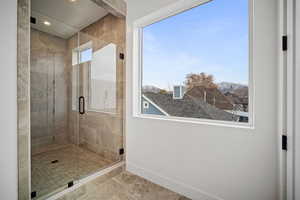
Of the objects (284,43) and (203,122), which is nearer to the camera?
(284,43)

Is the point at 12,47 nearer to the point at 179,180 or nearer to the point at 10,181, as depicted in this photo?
the point at 10,181

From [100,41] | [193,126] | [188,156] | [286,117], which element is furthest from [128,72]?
[286,117]

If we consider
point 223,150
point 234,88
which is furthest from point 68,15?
point 223,150

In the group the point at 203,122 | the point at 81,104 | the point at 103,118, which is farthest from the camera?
the point at 103,118

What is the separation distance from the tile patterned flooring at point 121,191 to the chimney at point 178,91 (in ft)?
3.80

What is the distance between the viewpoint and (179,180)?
158 cm

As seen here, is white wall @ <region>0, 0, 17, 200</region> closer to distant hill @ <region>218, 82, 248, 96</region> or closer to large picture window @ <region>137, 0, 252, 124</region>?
large picture window @ <region>137, 0, 252, 124</region>

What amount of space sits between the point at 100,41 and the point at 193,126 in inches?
84.2

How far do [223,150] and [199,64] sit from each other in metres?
0.96

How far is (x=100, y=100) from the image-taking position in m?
2.43

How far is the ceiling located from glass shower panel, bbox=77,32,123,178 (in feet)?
0.72

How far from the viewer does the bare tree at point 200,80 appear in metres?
1.52

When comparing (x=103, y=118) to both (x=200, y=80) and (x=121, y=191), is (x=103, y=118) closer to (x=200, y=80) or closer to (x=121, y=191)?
(x=121, y=191)

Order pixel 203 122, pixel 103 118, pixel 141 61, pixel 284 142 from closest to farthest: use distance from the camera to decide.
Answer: pixel 284 142 → pixel 203 122 → pixel 141 61 → pixel 103 118
